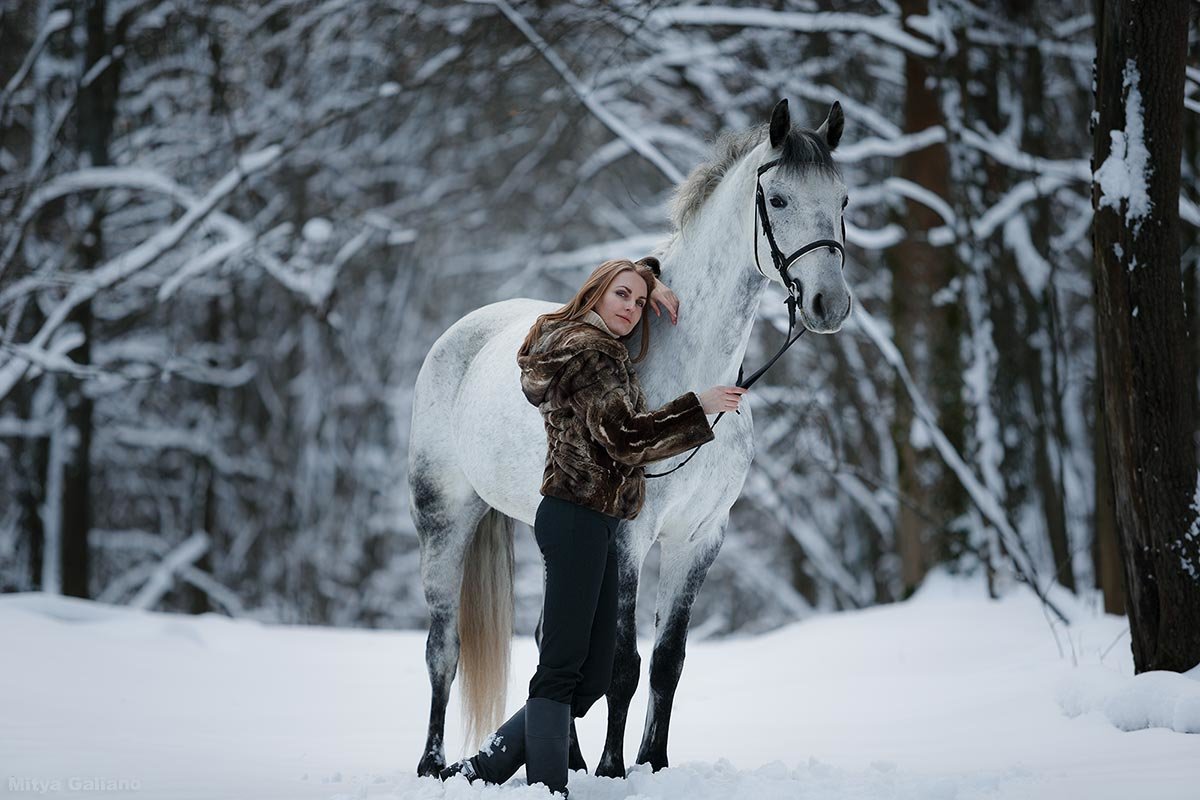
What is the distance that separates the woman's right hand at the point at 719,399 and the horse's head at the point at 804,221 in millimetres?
291

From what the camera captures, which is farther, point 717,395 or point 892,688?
point 892,688

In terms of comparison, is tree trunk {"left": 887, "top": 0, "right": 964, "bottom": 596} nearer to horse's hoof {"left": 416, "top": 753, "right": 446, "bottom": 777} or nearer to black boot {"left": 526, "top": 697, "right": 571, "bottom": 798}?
horse's hoof {"left": 416, "top": 753, "right": 446, "bottom": 777}

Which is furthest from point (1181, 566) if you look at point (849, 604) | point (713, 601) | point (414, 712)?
point (713, 601)

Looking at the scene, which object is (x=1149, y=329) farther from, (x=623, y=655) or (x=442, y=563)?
(x=442, y=563)

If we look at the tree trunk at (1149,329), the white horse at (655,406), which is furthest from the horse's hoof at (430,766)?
the tree trunk at (1149,329)

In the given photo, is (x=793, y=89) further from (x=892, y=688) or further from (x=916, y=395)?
(x=892, y=688)

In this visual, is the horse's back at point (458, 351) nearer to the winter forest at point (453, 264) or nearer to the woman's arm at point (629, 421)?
the winter forest at point (453, 264)

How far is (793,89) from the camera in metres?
9.82

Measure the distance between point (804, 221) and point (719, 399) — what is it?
0.59 m

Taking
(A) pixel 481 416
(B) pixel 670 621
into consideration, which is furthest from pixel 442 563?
(B) pixel 670 621

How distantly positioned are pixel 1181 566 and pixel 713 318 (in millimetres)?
2314

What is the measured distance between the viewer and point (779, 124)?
3.45 m

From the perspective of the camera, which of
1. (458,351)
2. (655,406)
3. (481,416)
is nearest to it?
(655,406)

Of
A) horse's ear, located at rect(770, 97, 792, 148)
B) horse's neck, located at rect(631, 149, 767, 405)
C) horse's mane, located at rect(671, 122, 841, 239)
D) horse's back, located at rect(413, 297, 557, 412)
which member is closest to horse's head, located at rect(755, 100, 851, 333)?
horse's ear, located at rect(770, 97, 792, 148)
